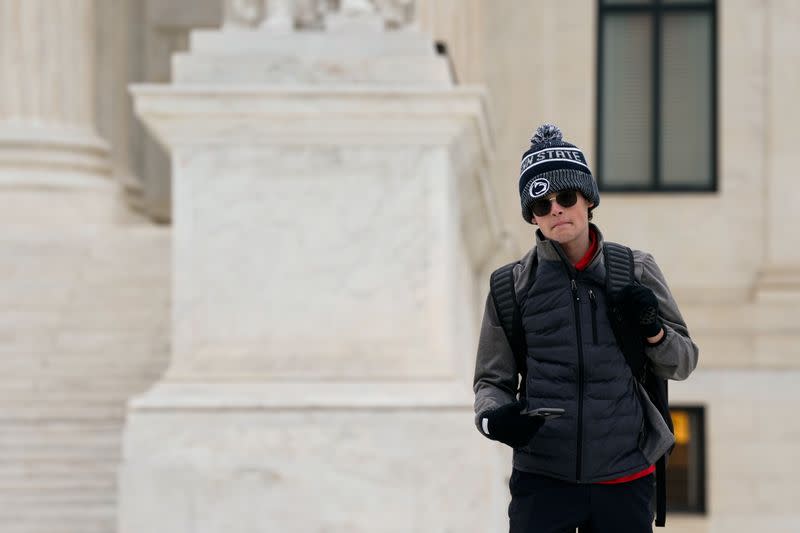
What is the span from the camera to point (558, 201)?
4.70 m

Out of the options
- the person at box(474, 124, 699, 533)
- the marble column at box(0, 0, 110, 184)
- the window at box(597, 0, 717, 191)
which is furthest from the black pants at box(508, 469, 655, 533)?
the window at box(597, 0, 717, 191)

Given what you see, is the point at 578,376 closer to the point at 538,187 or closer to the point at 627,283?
the point at 627,283

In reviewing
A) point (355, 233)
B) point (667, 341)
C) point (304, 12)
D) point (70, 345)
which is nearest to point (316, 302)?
point (355, 233)

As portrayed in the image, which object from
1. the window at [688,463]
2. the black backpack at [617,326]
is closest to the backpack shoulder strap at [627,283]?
the black backpack at [617,326]

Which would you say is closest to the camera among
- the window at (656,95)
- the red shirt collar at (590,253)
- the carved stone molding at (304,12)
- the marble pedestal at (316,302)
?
the red shirt collar at (590,253)

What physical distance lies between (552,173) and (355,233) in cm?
510

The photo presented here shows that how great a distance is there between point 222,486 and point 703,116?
35.8 feet

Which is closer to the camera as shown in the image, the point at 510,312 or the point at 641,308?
the point at 641,308

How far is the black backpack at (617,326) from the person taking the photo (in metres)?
4.68

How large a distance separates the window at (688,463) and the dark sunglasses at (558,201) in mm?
13409

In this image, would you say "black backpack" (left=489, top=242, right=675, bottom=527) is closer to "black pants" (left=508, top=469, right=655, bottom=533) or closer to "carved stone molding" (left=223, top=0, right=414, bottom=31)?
"black pants" (left=508, top=469, right=655, bottom=533)

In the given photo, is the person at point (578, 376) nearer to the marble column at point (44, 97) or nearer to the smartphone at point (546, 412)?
the smartphone at point (546, 412)

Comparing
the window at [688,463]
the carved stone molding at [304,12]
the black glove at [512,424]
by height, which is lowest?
the window at [688,463]

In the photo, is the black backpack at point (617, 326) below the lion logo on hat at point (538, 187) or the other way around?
below
